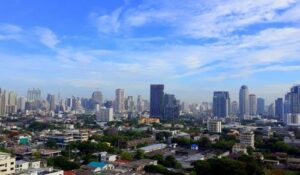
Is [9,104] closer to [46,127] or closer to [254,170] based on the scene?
[46,127]

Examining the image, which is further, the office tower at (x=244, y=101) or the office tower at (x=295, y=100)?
the office tower at (x=244, y=101)

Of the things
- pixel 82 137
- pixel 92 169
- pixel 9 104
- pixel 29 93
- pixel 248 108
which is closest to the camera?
pixel 92 169

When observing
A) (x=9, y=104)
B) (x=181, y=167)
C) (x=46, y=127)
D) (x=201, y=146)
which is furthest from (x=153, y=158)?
(x=9, y=104)

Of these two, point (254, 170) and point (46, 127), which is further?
point (46, 127)

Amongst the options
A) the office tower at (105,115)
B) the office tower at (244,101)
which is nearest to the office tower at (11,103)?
the office tower at (105,115)

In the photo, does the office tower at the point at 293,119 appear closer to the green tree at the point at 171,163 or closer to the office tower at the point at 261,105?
the office tower at the point at 261,105

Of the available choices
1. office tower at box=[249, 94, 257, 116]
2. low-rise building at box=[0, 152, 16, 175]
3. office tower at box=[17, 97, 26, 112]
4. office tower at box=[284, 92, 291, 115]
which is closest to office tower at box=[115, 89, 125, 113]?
office tower at box=[17, 97, 26, 112]
